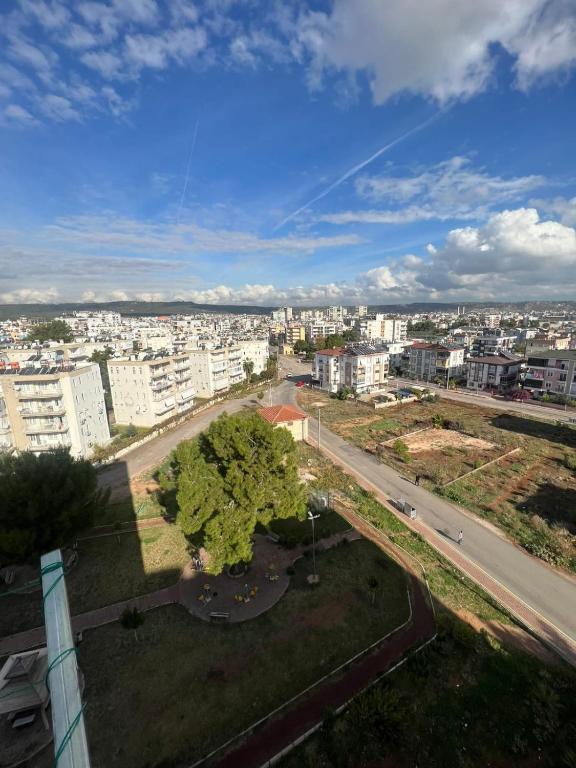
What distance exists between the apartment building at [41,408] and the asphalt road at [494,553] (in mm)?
35227

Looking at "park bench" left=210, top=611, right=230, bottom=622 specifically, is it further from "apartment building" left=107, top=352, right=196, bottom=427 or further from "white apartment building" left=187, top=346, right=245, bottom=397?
"white apartment building" left=187, top=346, right=245, bottom=397

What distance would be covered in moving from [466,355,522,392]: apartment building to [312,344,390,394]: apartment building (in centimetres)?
1952

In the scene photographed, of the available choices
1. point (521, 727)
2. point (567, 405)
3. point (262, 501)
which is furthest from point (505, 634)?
point (567, 405)

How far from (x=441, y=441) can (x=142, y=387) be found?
47675mm

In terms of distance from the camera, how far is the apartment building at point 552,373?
6500cm

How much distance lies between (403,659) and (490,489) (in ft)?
78.4

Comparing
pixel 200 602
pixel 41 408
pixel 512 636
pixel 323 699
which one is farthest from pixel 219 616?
pixel 41 408

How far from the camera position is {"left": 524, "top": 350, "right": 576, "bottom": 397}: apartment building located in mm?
65000

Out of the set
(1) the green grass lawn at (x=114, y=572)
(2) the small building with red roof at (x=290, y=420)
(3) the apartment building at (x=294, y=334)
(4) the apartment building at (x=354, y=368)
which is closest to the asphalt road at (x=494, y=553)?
(2) the small building with red roof at (x=290, y=420)

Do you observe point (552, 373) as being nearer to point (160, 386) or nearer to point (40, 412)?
point (160, 386)

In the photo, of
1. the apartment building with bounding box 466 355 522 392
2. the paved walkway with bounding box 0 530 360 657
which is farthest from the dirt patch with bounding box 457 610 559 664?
the apartment building with bounding box 466 355 522 392

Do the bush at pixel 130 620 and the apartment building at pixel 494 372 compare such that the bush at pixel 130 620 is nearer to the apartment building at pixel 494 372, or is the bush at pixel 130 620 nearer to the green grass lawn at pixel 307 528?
the green grass lawn at pixel 307 528

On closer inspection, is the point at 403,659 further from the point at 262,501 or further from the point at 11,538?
the point at 11,538

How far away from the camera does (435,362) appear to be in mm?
89062
